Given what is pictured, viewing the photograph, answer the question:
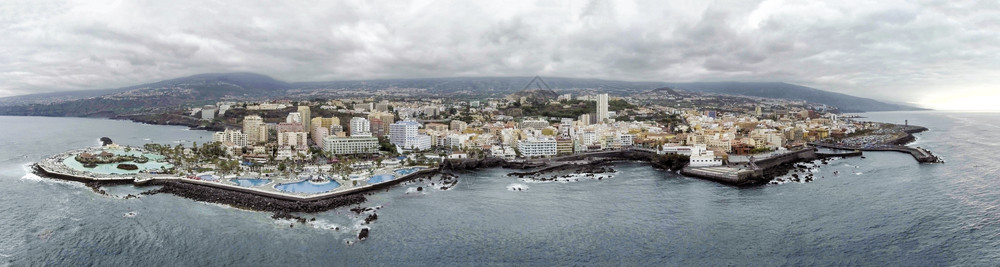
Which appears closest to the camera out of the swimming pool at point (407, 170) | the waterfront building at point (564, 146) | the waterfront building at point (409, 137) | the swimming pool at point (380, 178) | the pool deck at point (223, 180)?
the pool deck at point (223, 180)

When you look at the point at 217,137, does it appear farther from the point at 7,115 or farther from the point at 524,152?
the point at 7,115

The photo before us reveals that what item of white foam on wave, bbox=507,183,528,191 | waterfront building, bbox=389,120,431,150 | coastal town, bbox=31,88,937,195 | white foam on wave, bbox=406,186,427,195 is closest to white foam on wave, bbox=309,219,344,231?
coastal town, bbox=31,88,937,195

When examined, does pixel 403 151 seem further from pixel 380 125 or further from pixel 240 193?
pixel 240 193

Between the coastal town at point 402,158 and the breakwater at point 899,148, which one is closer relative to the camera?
the coastal town at point 402,158

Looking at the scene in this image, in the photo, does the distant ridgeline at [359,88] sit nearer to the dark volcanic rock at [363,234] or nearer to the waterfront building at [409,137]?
the waterfront building at [409,137]

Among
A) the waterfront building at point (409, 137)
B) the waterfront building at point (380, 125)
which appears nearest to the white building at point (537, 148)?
the waterfront building at point (409, 137)

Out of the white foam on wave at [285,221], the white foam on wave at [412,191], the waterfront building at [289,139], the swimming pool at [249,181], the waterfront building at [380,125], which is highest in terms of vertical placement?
the waterfront building at [380,125]

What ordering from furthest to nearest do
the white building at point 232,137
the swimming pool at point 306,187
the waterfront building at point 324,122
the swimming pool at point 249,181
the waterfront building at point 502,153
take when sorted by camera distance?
the waterfront building at point 324,122 → the white building at point 232,137 → the waterfront building at point 502,153 → the swimming pool at point 249,181 → the swimming pool at point 306,187
